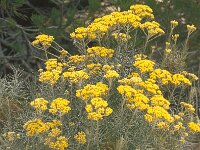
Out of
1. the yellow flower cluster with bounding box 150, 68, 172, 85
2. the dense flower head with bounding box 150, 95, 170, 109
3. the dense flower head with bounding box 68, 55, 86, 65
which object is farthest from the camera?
the dense flower head with bounding box 68, 55, 86, 65

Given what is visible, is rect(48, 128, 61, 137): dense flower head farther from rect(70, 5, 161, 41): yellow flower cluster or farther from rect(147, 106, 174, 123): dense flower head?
rect(70, 5, 161, 41): yellow flower cluster

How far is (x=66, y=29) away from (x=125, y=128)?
198 cm

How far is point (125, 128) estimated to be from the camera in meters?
3.25

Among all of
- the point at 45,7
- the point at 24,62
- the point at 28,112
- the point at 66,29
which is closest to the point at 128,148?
the point at 28,112

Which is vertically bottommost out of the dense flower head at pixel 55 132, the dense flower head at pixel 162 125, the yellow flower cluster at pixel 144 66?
the dense flower head at pixel 55 132

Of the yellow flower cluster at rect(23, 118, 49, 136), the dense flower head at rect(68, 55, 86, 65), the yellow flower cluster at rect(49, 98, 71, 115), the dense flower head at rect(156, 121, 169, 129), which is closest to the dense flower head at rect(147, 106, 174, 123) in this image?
the dense flower head at rect(156, 121, 169, 129)

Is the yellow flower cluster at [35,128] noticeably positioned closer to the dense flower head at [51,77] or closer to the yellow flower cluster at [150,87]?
the dense flower head at [51,77]

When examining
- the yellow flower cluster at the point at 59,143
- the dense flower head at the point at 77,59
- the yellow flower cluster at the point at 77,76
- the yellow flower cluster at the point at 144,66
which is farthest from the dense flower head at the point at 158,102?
the dense flower head at the point at 77,59

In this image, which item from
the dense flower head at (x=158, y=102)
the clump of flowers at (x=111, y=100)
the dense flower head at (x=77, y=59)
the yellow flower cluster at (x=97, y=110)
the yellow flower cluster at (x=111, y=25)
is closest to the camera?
the yellow flower cluster at (x=97, y=110)

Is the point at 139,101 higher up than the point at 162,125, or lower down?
higher up

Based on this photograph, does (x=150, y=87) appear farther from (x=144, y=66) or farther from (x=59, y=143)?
(x=59, y=143)

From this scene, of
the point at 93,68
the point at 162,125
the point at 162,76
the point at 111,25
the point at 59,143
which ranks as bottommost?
the point at 59,143

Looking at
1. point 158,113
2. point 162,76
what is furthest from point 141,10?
point 158,113

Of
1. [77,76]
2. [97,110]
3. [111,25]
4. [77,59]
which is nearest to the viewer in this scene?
[97,110]
